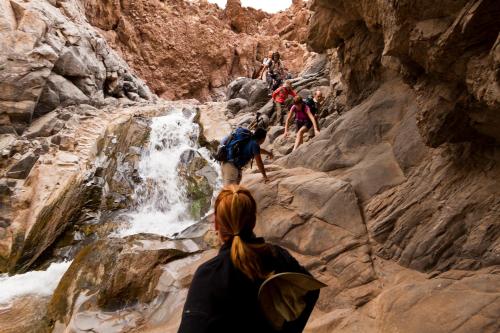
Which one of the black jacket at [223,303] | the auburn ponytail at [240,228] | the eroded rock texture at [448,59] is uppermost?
the eroded rock texture at [448,59]

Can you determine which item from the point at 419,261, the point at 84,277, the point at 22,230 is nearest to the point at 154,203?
the point at 22,230

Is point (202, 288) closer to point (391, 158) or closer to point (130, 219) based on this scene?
point (391, 158)

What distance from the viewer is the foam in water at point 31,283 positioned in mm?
9500

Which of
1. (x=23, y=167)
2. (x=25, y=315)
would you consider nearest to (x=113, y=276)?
(x=25, y=315)

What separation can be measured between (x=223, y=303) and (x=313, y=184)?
5454 millimetres

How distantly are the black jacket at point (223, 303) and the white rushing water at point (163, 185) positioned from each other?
32.4 ft

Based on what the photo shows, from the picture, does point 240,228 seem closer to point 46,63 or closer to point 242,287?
point 242,287

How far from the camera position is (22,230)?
474 inches

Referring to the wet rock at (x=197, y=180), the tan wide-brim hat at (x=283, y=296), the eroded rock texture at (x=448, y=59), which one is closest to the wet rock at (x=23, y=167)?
the wet rock at (x=197, y=180)

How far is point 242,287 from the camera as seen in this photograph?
6.40 feet

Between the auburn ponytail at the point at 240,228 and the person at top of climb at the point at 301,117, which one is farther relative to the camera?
the person at top of climb at the point at 301,117

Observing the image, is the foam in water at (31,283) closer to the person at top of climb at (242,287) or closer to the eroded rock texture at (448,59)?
the person at top of climb at (242,287)

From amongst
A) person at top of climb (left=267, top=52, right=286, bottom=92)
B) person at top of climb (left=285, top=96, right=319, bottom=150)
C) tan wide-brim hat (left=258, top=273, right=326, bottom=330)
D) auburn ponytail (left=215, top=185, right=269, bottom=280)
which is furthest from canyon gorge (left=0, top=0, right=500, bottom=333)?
auburn ponytail (left=215, top=185, right=269, bottom=280)

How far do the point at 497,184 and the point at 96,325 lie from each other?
6.73m
